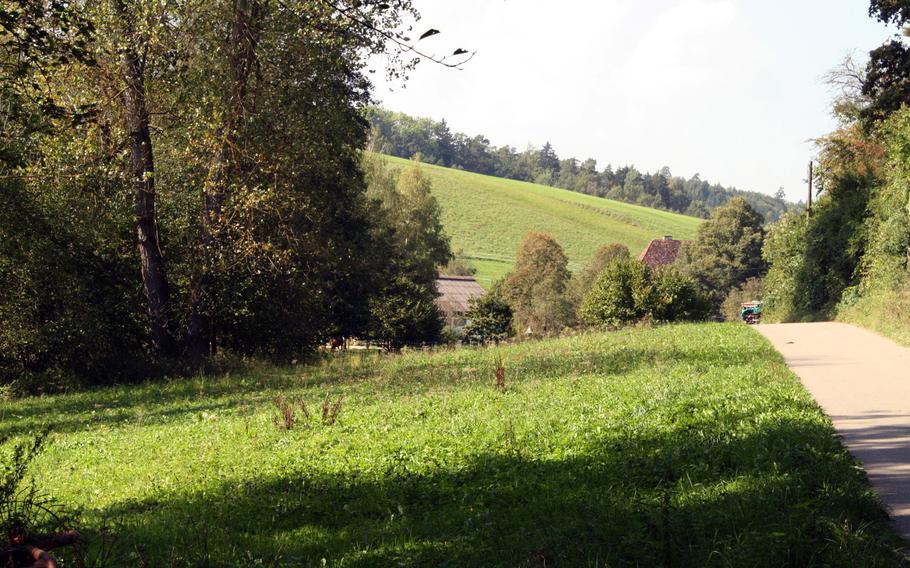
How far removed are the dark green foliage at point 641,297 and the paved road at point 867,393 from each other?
400 inches

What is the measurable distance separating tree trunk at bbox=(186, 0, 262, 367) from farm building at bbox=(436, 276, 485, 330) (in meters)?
49.2

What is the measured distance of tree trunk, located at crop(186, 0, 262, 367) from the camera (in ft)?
60.3

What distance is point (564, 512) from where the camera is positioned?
6.83 m

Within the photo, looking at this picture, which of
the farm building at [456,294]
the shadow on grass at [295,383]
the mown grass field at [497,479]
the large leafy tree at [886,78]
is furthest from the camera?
the farm building at [456,294]

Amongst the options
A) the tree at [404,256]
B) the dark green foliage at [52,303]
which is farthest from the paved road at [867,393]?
the tree at [404,256]

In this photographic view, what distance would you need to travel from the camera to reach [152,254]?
21734mm

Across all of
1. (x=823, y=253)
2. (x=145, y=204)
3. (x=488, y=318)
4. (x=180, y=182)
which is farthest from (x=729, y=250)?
(x=145, y=204)

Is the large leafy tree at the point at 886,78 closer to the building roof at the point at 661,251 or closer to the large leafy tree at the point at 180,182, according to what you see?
the large leafy tree at the point at 180,182

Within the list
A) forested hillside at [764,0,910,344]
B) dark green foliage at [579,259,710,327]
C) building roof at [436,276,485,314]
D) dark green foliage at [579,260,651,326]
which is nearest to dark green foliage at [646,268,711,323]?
dark green foliage at [579,259,710,327]

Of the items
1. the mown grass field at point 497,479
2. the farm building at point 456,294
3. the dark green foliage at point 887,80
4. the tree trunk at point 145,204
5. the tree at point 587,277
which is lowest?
the farm building at point 456,294

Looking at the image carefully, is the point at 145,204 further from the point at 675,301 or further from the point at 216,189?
the point at 675,301

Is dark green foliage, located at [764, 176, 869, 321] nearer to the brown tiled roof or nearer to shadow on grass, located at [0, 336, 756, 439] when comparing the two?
shadow on grass, located at [0, 336, 756, 439]

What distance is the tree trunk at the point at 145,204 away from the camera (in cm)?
1992

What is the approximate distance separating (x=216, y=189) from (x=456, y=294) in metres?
63.3
